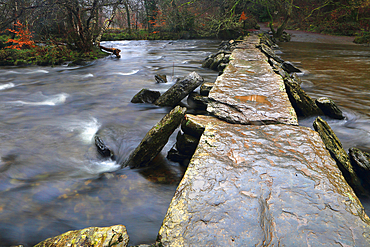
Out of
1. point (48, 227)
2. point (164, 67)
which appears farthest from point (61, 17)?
point (48, 227)

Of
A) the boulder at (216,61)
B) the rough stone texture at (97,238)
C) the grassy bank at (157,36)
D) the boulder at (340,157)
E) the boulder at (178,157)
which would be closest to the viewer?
the rough stone texture at (97,238)

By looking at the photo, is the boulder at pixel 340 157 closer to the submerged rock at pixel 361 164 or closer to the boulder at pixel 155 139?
the submerged rock at pixel 361 164

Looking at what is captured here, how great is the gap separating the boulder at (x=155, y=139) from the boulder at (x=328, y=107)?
2.89 meters

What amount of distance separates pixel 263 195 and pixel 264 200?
0.05m

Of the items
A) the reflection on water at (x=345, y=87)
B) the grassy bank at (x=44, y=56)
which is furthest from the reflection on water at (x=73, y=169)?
the grassy bank at (x=44, y=56)

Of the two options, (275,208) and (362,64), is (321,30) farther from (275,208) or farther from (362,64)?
(275,208)

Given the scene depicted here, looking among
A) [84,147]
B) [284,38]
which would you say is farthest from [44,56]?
[284,38]

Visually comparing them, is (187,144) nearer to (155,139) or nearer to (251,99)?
(155,139)

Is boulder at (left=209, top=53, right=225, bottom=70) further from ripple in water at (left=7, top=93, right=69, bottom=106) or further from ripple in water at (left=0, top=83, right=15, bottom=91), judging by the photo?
ripple in water at (left=0, top=83, right=15, bottom=91)

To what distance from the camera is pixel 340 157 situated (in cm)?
264

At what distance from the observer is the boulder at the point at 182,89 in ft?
17.0

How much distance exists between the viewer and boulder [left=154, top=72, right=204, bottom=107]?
5.18 meters

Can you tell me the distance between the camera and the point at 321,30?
804 inches

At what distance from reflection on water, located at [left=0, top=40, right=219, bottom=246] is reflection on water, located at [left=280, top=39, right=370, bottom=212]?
2.43 meters
